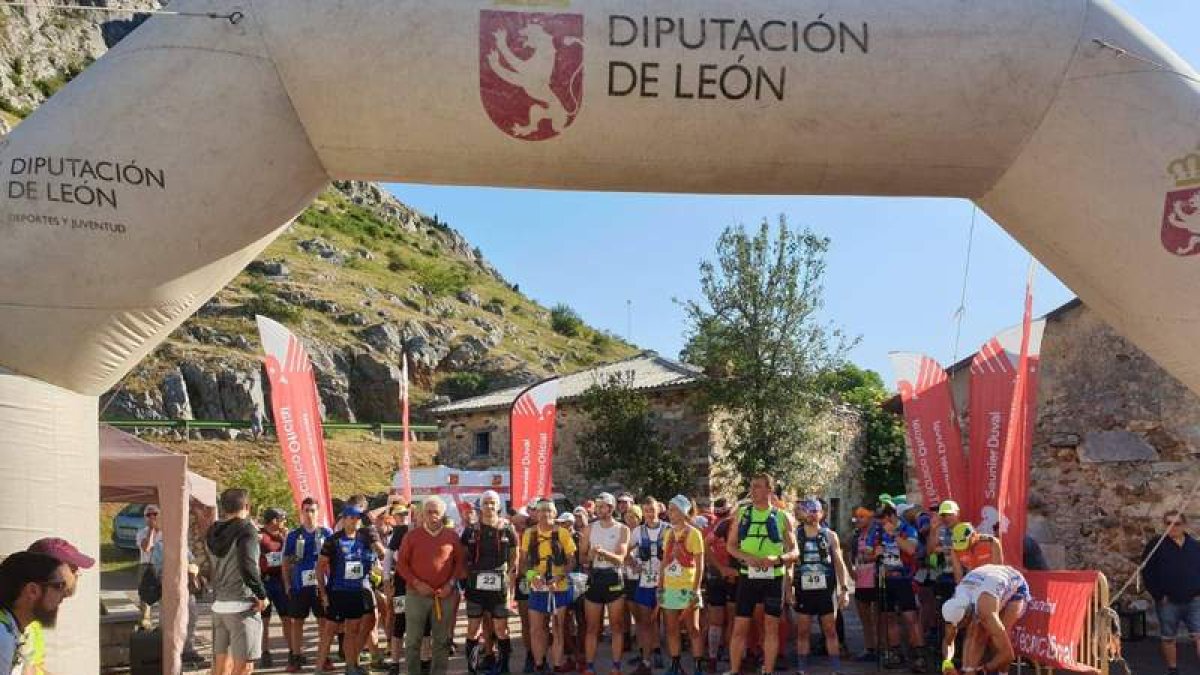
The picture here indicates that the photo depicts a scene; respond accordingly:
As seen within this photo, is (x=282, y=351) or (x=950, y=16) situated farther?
(x=282, y=351)

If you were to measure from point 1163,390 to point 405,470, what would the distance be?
31.0ft

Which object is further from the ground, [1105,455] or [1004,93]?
[1004,93]

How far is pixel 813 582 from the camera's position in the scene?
9.60m

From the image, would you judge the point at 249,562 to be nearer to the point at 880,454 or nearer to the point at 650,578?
the point at 650,578

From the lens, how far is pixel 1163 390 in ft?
41.7

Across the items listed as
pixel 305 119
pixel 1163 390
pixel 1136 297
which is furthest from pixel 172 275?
pixel 1163 390

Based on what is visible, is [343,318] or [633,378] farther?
[343,318]

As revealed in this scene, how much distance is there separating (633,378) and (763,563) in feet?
46.8

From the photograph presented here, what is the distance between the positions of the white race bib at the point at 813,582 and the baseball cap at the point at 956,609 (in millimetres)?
1847

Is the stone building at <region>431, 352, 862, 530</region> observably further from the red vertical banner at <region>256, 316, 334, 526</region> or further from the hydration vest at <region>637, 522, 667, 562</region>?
the hydration vest at <region>637, 522, 667, 562</region>

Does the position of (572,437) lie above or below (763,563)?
above

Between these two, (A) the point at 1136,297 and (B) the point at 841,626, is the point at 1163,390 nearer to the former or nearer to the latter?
(B) the point at 841,626

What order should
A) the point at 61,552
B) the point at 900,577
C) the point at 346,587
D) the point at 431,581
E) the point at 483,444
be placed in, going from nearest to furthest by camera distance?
the point at 61,552, the point at 431,581, the point at 346,587, the point at 900,577, the point at 483,444

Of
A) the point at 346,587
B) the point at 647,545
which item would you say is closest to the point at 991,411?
the point at 647,545
